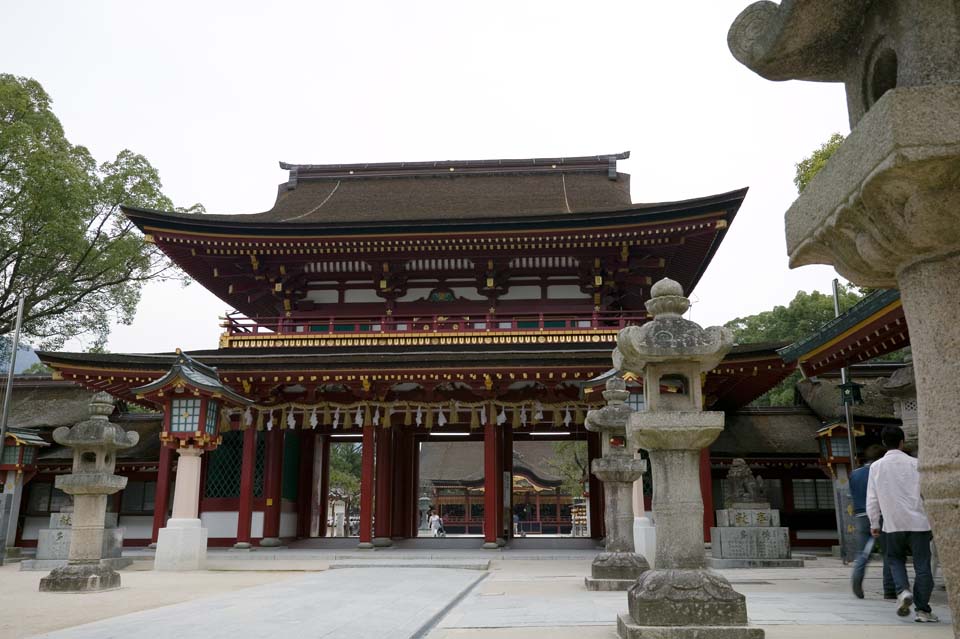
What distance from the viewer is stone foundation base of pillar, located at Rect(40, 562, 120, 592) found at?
Answer: 10.6 m

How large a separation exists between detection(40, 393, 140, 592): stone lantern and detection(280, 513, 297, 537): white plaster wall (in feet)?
25.6

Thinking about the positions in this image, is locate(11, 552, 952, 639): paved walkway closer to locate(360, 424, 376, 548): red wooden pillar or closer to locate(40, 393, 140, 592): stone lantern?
locate(40, 393, 140, 592): stone lantern

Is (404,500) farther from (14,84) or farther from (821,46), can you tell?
(821,46)

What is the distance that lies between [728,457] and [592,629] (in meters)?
13.8

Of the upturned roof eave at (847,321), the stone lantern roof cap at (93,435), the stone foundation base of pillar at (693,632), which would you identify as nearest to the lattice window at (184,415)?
the stone lantern roof cap at (93,435)

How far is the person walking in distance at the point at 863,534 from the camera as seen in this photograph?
7.86 m

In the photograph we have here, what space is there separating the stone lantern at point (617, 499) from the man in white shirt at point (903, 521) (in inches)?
146

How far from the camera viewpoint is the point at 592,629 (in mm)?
6246

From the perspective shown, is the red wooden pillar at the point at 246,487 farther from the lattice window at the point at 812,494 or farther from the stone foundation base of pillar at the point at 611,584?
the lattice window at the point at 812,494

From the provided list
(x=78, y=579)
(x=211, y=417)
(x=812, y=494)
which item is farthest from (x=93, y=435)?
(x=812, y=494)

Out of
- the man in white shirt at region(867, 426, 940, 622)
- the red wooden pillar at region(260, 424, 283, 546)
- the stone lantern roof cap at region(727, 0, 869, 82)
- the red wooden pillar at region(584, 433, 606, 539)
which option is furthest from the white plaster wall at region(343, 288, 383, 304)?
the stone lantern roof cap at region(727, 0, 869, 82)

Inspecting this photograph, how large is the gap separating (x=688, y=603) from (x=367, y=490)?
12.7 m

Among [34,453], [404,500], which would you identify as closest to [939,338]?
[404,500]

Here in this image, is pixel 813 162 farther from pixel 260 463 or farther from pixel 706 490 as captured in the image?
pixel 260 463
